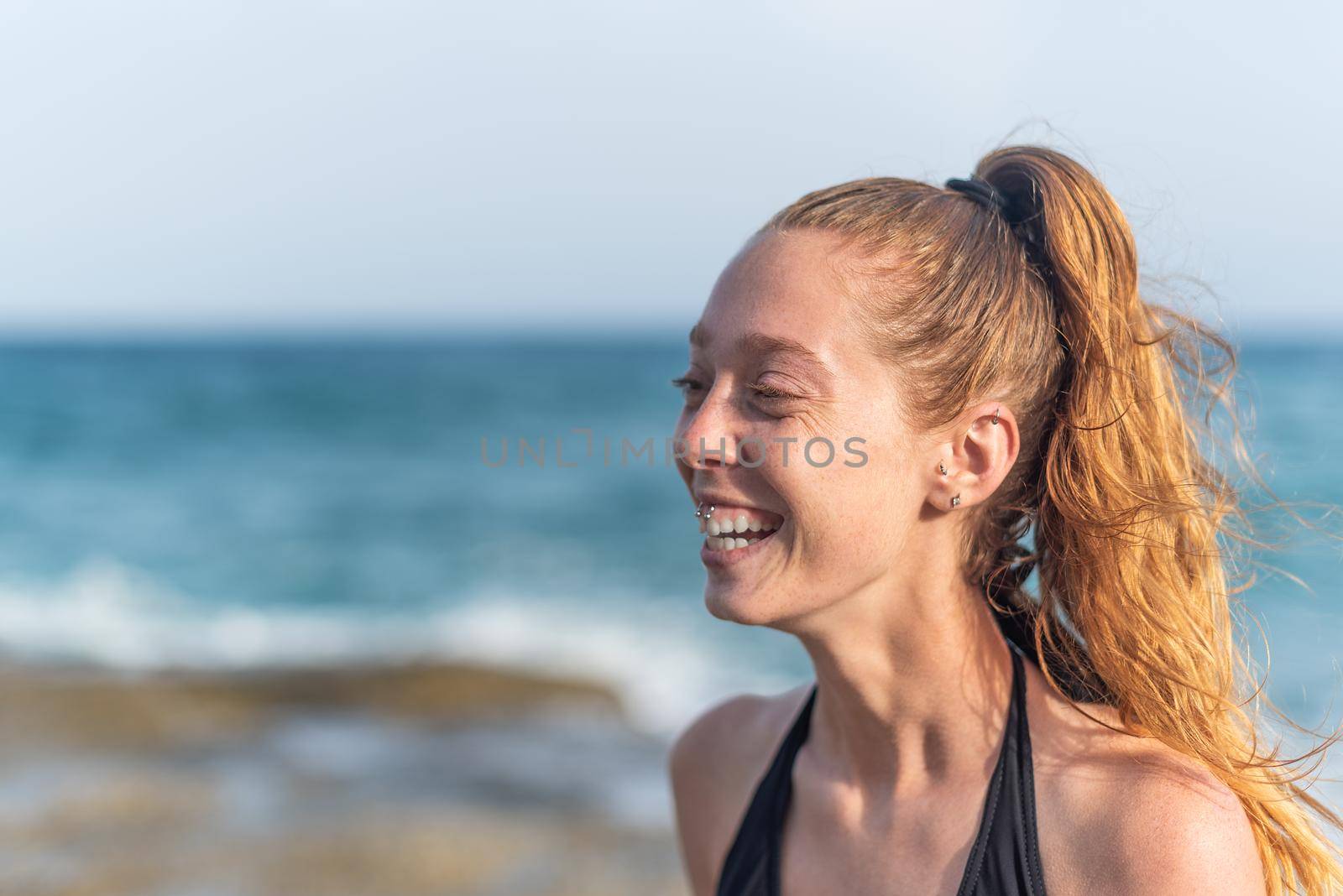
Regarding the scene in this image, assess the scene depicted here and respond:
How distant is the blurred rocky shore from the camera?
5.86 m

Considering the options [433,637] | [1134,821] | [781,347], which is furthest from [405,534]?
[1134,821]

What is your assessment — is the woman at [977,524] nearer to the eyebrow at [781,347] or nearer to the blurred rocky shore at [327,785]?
the eyebrow at [781,347]

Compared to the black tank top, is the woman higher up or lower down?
higher up

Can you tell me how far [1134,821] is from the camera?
185cm

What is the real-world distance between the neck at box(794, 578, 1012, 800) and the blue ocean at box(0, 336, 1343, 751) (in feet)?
2.27

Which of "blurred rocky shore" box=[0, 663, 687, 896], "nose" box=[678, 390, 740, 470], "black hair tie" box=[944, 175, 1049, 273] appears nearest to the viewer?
"nose" box=[678, 390, 740, 470]

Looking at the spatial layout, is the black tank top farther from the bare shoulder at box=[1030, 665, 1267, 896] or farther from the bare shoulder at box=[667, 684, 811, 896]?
the bare shoulder at box=[667, 684, 811, 896]

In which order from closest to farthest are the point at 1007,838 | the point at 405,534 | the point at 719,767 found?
the point at 1007,838, the point at 719,767, the point at 405,534

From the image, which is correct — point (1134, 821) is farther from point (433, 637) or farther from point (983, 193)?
point (433, 637)

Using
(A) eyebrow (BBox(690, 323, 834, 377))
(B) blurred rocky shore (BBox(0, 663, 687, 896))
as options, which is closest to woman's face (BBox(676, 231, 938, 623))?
(A) eyebrow (BBox(690, 323, 834, 377))

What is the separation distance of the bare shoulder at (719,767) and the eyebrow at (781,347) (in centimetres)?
100

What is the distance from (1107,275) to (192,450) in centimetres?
2503

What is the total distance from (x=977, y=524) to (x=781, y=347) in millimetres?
591

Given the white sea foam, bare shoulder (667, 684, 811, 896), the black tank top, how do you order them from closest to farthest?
the black tank top
bare shoulder (667, 684, 811, 896)
the white sea foam
